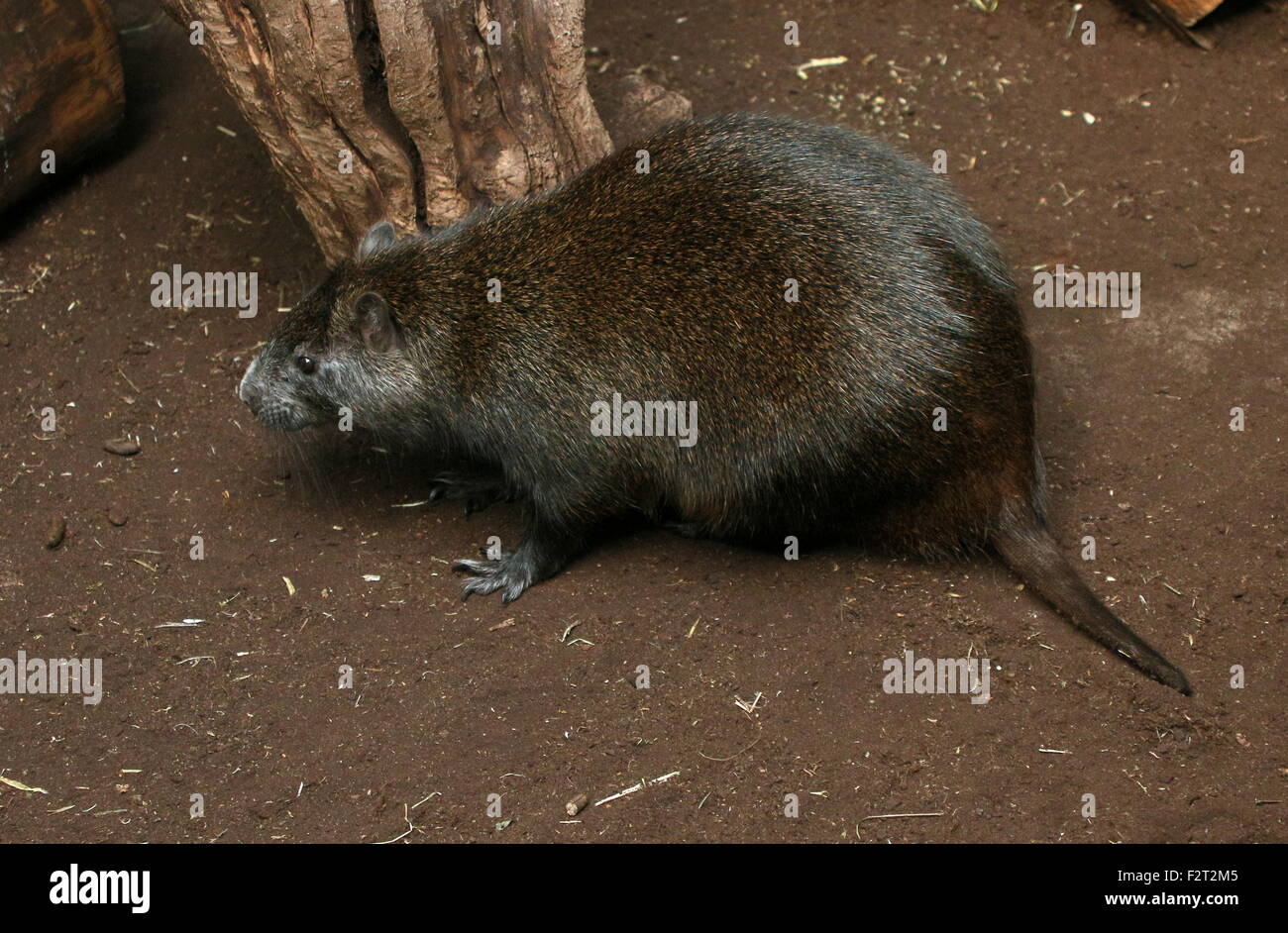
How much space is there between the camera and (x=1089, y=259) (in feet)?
22.8

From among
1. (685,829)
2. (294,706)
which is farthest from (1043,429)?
(294,706)

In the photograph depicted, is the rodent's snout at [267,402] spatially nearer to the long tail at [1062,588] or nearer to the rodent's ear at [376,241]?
the rodent's ear at [376,241]

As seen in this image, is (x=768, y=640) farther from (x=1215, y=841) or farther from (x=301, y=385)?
(x=301, y=385)

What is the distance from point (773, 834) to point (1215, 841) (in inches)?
57.5

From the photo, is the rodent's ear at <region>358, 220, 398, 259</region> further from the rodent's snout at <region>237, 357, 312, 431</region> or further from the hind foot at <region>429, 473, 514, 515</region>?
the hind foot at <region>429, 473, 514, 515</region>

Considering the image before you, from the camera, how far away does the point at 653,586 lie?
220 inches

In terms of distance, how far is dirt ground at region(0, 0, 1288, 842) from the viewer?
4.64 metres

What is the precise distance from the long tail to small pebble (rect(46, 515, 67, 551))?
401cm

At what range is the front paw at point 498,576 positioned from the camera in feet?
18.3

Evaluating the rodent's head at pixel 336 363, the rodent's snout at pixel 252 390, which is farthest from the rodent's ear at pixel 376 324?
the rodent's snout at pixel 252 390

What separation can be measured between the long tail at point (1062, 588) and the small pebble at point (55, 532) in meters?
4.01

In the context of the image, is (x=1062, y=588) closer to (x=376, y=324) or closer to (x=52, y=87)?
(x=376, y=324)

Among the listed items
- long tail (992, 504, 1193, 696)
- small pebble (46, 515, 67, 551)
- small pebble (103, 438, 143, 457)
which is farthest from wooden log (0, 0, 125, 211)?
long tail (992, 504, 1193, 696)

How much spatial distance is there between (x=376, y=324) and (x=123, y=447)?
159cm
